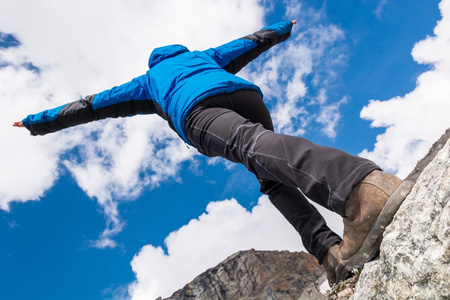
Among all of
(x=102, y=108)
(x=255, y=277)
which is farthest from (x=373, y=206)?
(x=255, y=277)

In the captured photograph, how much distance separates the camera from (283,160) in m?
2.93

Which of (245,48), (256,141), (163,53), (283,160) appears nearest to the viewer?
(283,160)

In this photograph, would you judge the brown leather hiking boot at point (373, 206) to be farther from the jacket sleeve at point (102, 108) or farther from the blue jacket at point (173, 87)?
the jacket sleeve at point (102, 108)

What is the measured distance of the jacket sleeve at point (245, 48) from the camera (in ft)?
19.0

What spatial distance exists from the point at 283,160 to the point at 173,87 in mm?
2237

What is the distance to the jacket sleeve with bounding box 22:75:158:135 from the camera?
5.20m

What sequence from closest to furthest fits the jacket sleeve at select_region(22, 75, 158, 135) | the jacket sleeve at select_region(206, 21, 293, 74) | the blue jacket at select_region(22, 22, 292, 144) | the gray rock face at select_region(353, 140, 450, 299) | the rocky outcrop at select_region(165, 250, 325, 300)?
the gray rock face at select_region(353, 140, 450, 299) < the blue jacket at select_region(22, 22, 292, 144) < the jacket sleeve at select_region(22, 75, 158, 135) < the jacket sleeve at select_region(206, 21, 293, 74) < the rocky outcrop at select_region(165, 250, 325, 300)

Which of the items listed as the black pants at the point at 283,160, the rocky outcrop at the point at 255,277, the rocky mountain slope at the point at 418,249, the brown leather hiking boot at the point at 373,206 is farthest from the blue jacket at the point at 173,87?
the rocky outcrop at the point at 255,277

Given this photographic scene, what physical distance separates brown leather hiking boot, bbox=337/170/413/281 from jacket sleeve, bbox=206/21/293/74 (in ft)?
12.7

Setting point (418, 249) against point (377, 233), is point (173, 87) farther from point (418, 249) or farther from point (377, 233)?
point (418, 249)

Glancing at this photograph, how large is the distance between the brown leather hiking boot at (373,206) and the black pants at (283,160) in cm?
7

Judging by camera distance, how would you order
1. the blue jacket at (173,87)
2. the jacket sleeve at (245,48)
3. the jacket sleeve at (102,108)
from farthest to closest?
1. the jacket sleeve at (245,48)
2. the jacket sleeve at (102,108)
3. the blue jacket at (173,87)

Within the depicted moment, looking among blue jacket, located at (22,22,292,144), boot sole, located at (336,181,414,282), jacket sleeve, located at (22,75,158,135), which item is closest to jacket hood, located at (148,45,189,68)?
blue jacket, located at (22,22,292,144)

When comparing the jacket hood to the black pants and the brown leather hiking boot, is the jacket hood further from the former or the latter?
the brown leather hiking boot
